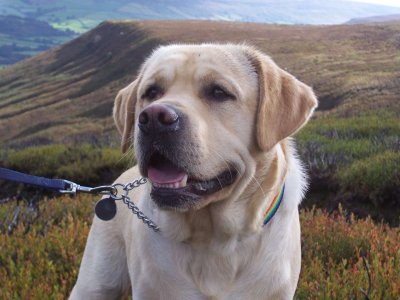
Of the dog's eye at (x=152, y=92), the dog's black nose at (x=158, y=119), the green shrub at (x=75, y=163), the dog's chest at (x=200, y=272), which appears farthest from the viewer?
the green shrub at (x=75, y=163)

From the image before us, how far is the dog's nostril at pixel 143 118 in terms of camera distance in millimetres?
2443

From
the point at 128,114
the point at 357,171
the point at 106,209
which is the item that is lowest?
the point at 357,171

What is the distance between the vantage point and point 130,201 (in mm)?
3191

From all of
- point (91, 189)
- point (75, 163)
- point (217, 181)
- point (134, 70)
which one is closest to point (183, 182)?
point (217, 181)

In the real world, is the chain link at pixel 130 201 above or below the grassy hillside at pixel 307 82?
above

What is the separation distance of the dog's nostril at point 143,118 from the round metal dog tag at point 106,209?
0.98 metres

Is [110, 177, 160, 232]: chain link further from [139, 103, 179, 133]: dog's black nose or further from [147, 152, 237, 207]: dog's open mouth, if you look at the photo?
[139, 103, 179, 133]: dog's black nose

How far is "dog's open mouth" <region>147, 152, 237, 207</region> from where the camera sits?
2.61 meters

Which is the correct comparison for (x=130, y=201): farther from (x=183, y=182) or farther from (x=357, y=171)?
(x=357, y=171)

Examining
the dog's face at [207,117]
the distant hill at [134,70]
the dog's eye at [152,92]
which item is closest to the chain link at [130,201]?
the dog's face at [207,117]

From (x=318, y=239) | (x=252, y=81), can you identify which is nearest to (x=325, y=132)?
(x=318, y=239)

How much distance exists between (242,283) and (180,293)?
33 centimetres

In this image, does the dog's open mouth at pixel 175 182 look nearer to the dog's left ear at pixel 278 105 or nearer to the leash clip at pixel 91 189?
the dog's left ear at pixel 278 105

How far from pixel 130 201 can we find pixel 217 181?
2.30 feet
